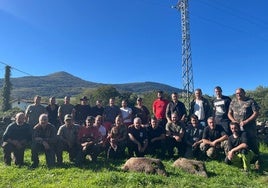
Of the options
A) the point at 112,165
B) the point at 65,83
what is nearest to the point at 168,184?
the point at 112,165

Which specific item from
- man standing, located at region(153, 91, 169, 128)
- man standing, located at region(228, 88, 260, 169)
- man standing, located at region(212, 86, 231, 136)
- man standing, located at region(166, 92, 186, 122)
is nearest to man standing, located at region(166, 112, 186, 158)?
man standing, located at region(166, 92, 186, 122)

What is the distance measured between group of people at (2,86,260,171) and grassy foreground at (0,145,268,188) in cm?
59

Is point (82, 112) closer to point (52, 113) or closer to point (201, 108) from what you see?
point (52, 113)

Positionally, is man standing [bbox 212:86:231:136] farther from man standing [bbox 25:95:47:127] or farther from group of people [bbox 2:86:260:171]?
man standing [bbox 25:95:47:127]

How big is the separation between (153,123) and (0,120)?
9.06 metres

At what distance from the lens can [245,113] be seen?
450 inches

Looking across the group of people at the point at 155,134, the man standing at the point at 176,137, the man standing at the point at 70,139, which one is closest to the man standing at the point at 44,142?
the group of people at the point at 155,134

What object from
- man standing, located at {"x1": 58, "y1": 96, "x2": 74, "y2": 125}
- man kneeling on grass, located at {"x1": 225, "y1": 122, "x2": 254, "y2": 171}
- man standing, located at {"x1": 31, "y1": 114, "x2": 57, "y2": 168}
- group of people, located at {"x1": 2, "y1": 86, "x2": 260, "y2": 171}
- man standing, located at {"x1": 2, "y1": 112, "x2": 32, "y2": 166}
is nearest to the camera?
man kneeling on grass, located at {"x1": 225, "y1": 122, "x2": 254, "y2": 171}

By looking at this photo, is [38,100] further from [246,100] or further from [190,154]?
[246,100]

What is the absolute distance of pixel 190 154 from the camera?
39.6 feet

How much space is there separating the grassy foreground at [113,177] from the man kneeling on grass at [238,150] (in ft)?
0.86

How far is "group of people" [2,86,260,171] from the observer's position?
36.3 ft

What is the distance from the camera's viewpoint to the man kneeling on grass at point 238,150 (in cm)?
1045

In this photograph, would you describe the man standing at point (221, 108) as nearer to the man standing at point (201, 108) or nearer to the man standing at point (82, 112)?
the man standing at point (201, 108)
